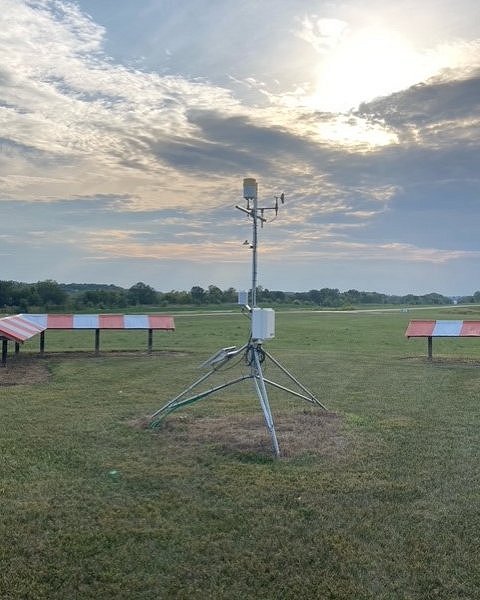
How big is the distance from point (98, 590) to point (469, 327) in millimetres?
16244

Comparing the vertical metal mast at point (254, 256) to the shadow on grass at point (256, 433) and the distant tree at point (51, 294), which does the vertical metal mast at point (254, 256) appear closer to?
the shadow on grass at point (256, 433)

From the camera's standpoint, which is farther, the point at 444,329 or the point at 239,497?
the point at 444,329

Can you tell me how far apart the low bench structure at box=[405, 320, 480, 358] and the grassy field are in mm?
6153

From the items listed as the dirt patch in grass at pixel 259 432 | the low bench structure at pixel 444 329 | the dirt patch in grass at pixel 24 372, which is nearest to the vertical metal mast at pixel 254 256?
the dirt patch in grass at pixel 259 432

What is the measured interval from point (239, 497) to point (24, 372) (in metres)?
10.8

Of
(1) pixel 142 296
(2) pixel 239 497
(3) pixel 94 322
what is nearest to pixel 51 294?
(1) pixel 142 296

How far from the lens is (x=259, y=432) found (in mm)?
8836

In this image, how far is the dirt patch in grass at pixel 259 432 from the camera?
315 inches

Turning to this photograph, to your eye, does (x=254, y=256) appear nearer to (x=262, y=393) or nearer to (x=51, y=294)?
(x=262, y=393)

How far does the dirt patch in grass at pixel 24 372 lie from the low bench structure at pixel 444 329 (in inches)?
428

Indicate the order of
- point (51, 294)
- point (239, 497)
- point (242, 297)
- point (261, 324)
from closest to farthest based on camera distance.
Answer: point (239, 497)
point (261, 324)
point (242, 297)
point (51, 294)

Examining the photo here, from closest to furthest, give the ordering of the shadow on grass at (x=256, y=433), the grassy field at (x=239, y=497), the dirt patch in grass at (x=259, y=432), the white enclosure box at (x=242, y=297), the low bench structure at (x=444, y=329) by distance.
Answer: the grassy field at (x=239, y=497)
the shadow on grass at (x=256, y=433)
the dirt patch in grass at (x=259, y=432)
the white enclosure box at (x=242, y=297)
the low bench structure at (x=444, y=329)

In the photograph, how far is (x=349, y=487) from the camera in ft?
21.4

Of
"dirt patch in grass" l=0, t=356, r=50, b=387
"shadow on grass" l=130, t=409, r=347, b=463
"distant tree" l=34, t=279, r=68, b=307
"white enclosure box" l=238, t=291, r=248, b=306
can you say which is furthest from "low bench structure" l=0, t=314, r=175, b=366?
"distant tree" l=34, t=279, r=68, b=307
